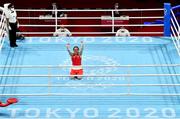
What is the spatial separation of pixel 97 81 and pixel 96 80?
0.05m

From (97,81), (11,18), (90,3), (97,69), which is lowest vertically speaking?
(97,81)

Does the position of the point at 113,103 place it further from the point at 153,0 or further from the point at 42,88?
the point at 153,0

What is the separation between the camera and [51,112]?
7.67 metres

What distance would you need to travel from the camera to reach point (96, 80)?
8.73 metres

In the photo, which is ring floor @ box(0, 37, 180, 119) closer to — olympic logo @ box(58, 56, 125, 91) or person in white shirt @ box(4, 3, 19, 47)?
olympic logo @ box(58, 56, 125, 91)

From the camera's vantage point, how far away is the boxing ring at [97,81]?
7.71m

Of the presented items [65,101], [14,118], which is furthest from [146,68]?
[14,118]

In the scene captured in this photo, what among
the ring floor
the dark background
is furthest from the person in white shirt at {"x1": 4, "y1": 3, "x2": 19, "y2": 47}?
the dark background

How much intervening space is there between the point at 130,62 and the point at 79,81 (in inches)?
51.1

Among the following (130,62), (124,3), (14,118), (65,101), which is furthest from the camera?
(124,3)

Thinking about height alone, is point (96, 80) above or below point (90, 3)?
below

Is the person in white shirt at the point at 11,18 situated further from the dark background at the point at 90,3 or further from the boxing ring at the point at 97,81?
the dark background at the point at 90,3

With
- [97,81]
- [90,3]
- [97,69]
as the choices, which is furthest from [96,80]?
[90,3]

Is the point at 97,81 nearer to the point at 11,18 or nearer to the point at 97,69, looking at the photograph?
the point at 97,69
